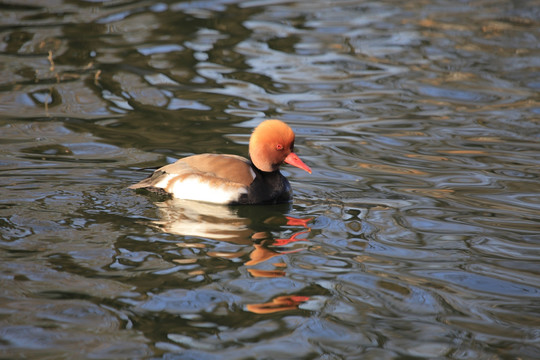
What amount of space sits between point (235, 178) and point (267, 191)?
11.9 inches

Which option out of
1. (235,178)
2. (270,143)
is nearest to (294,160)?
(270,143)

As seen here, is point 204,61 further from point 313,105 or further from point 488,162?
point 488,162

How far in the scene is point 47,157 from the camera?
25.0 ft

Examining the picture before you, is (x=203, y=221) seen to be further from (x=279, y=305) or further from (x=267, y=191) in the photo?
(x=279, y=305)

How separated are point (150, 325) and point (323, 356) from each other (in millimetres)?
1021

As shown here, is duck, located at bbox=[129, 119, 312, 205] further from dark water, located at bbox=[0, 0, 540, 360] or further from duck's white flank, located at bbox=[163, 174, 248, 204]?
dark water, located at bbox=[0, 0, 540, 360]

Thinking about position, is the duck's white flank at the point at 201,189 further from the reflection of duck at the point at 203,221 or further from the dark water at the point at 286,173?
the dark water at the point at 286,173

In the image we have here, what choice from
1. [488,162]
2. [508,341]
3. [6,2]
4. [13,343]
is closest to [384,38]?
[488,162]

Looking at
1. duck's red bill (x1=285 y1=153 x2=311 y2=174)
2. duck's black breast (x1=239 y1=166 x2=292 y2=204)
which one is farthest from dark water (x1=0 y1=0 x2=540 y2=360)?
duck's red bill (x1=285 y1=153 x2=311 y2=174)

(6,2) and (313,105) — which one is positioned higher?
(6,2)

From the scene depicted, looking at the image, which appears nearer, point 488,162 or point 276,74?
point 488,162

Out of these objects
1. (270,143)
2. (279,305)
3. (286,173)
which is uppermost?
(270,143)

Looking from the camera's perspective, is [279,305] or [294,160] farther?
[294,160]

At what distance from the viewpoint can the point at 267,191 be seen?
6.73 metres
